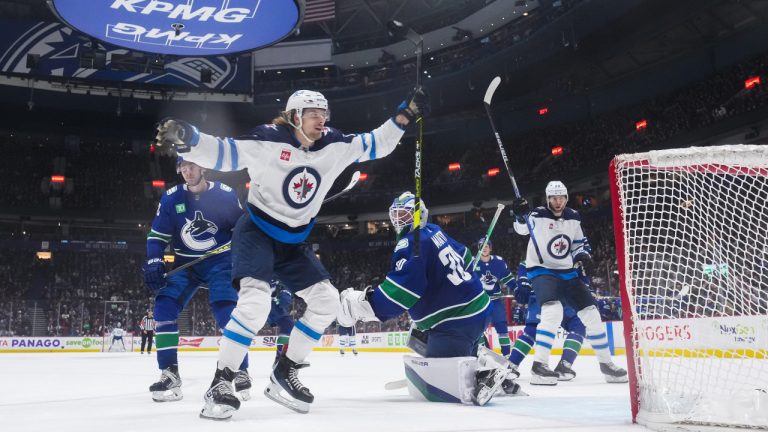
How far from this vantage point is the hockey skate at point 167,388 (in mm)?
4160

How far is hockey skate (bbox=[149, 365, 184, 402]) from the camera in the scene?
13.6ft

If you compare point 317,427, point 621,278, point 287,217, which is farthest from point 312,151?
point 621,278

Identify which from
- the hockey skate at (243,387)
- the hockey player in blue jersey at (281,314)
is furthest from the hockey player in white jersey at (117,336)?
the hockey skate at (243,387)

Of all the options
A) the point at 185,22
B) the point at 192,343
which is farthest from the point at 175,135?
the point at 192,343

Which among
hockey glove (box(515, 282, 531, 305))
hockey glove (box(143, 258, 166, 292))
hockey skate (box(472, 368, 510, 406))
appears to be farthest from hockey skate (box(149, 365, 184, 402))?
hockey glove (box(515, 282, 531, 305))

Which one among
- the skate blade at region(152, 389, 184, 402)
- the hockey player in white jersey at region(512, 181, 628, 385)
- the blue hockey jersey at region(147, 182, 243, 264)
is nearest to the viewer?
the skate blade at region(152, 389, 184, 402)

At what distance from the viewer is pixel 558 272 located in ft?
19.8

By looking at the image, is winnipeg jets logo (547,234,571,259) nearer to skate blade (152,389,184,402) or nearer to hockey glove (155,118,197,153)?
skate blade (152,389,184,402)

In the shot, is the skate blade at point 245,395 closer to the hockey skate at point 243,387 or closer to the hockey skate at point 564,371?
the hockey skate at point 243,387

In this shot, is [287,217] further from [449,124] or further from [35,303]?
[449,124]

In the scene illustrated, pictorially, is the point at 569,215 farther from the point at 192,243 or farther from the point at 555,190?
the point at 192,243

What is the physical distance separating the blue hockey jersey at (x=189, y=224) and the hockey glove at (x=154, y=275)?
1.05 feet

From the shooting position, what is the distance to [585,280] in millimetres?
6273

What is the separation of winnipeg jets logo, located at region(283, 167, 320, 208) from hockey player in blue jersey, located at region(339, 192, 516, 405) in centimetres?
69
